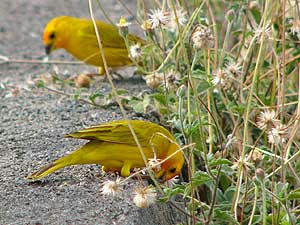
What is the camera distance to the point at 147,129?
2877mm

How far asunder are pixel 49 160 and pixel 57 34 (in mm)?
1979

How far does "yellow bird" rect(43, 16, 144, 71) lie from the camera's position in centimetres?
453

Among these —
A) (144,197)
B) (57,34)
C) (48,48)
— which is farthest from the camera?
(48,48)

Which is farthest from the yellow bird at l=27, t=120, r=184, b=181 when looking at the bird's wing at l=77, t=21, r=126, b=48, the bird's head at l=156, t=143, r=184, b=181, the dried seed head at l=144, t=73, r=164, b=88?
the bird's wing at l=77, t=21, r=126, b=48

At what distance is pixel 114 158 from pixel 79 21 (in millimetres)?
2180

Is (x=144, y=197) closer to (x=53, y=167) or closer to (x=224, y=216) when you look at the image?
(x=224, y=216)

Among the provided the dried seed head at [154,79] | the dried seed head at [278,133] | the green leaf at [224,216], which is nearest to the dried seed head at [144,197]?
the green leaf at [224,216]

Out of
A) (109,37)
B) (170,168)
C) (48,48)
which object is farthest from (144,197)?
(48,48)

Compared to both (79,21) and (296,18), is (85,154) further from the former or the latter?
(79,21)

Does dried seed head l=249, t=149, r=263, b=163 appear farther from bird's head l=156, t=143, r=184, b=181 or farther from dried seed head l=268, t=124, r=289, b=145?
bird's head l=156, t=143, r=184, b=181

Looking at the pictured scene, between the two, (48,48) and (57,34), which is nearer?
(57,34)

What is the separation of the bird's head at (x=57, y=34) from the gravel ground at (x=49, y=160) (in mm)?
147

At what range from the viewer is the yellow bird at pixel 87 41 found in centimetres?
453

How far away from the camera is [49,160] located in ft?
10.0
